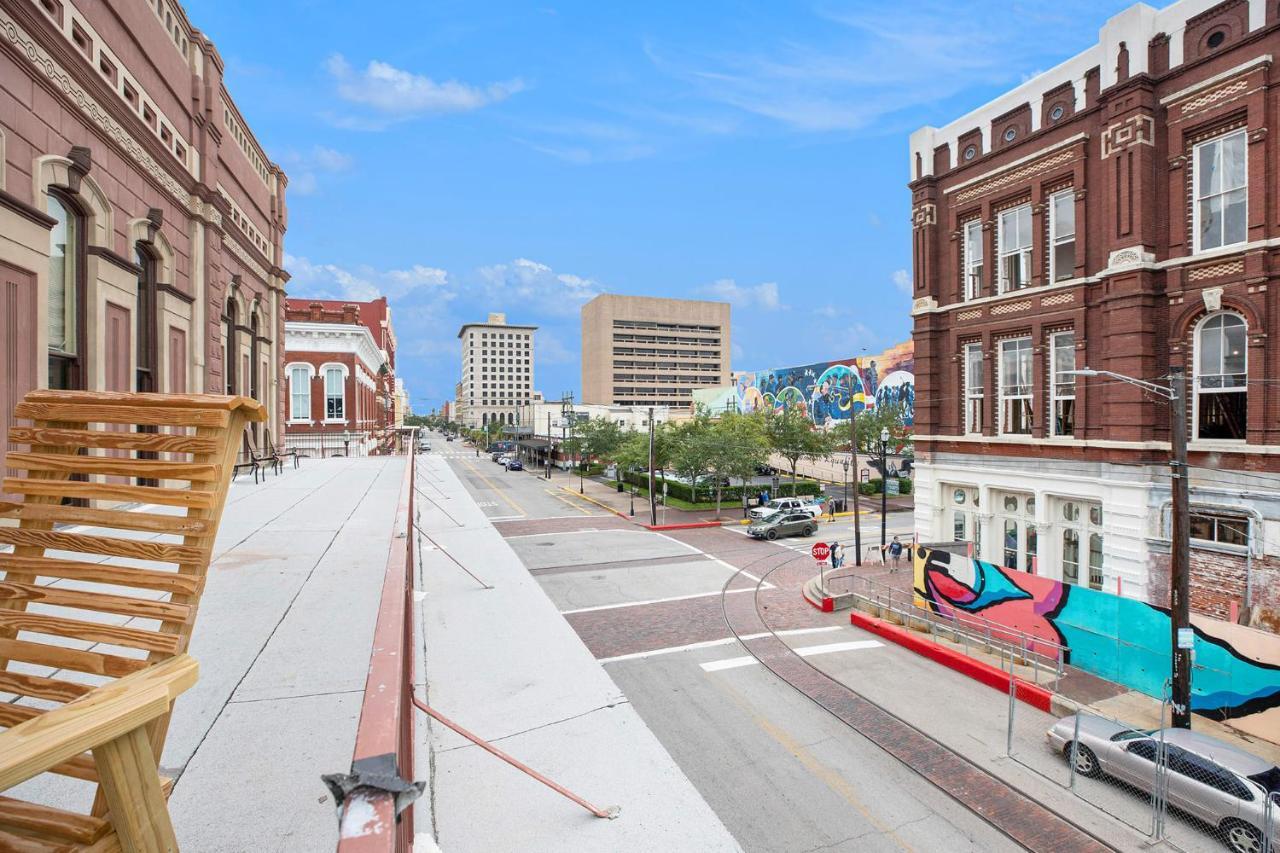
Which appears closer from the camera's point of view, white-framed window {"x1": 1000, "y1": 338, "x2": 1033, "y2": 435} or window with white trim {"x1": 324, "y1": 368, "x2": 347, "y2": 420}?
white-framed window {"x1": 1000, "y1": 338, "x2": 1033, "y2": 435}

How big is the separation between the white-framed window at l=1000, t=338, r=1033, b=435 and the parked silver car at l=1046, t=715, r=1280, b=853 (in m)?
10.7

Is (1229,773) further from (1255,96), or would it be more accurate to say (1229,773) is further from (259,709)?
(1255,96)

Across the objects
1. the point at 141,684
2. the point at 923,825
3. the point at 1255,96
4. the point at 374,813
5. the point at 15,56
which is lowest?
the point at 923,825

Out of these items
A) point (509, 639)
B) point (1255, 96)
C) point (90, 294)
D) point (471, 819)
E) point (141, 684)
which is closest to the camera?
point (141, 684)

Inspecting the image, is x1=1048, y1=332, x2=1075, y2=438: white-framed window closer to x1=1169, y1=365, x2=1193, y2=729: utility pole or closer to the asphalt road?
x1=1169, y1=365, x2=1193, y2=729: utility pole

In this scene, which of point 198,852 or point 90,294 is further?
point 90,294

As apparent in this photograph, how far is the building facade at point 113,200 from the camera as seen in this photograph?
9133 millimetres

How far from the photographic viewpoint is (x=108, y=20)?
11773 mm

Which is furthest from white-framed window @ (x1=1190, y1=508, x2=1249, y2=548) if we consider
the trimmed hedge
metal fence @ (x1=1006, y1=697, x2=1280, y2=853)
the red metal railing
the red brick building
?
the red brick building

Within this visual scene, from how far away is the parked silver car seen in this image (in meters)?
9.23

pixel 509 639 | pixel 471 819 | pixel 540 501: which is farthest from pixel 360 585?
pixel 540 501

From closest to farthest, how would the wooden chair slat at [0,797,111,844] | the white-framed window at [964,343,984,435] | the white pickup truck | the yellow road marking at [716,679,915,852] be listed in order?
the wooden chair slat at [0,797,111,844]
the yellow road marking at [716,679,915,852]
the white-framed window at [964,343,984,435]
the white pickup truck

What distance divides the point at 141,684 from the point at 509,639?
12.3 feet

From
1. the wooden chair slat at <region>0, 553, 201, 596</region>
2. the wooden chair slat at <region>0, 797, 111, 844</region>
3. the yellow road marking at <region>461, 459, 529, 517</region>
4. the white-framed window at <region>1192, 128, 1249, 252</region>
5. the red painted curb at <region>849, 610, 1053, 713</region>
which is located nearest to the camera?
the wooden chair slat at <region>0, 797, 111, 844</region>
